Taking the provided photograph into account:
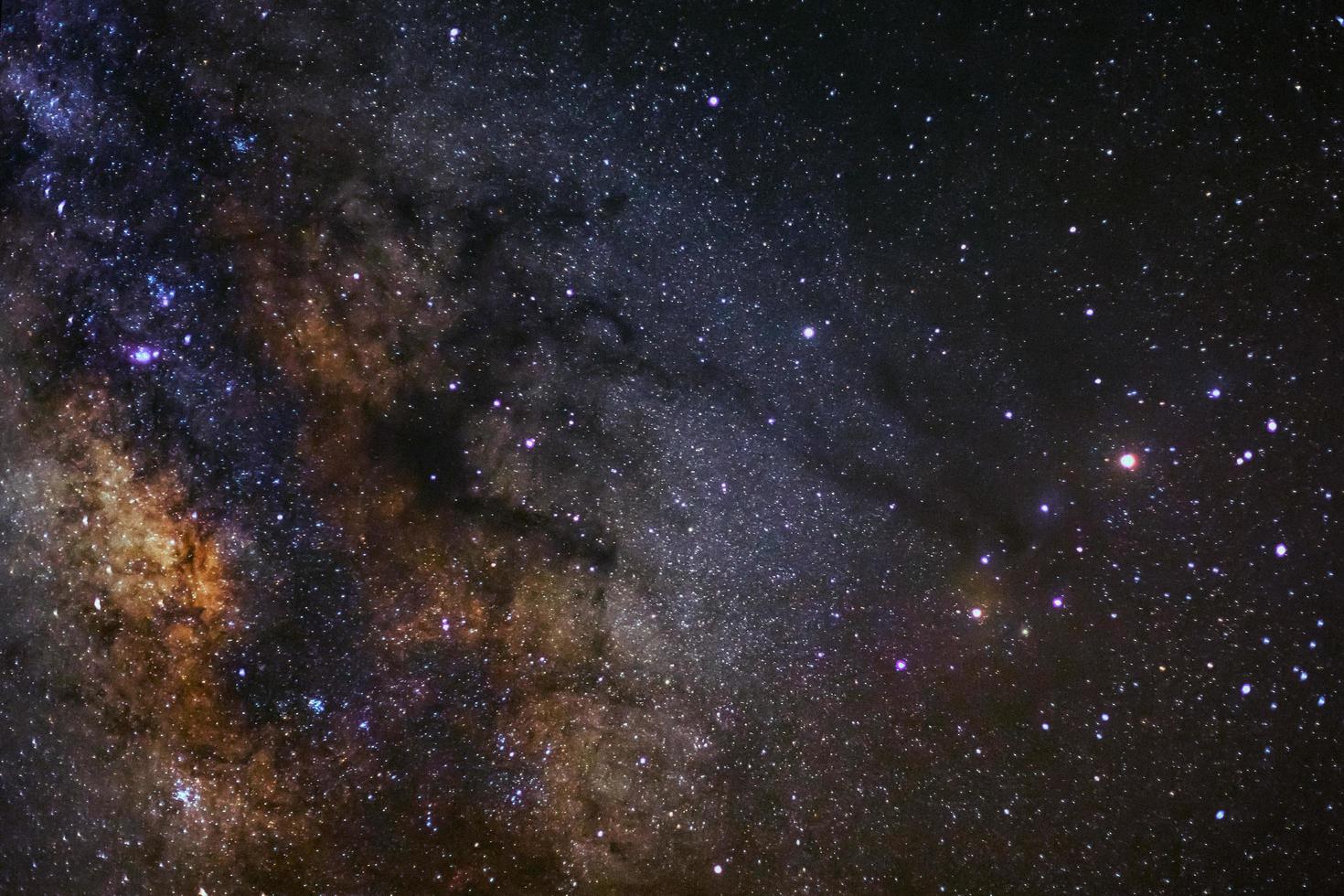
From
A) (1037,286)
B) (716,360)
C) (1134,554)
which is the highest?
(1037,286)

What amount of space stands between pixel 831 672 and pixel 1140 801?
0.83 m

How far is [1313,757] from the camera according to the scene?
1.52 m

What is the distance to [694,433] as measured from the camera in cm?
164

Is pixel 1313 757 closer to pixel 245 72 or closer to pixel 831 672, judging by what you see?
pixel 831 672

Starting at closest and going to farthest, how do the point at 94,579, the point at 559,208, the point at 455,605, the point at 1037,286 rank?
the point at 1037,286
the point at 559,208
the point at 455,605
the point at 94,579

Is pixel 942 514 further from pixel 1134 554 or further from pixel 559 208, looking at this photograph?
pixel 559 208

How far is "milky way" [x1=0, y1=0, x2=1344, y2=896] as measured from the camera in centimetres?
147

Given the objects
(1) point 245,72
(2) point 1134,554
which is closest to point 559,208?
(1) point 245,72

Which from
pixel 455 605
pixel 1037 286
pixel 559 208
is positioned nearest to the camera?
pixel 1037 286

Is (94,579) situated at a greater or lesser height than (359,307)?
lesser

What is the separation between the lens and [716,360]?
162 cm

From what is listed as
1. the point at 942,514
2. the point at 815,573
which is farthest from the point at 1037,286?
the point at 815,573

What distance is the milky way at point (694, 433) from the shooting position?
147 centimetres

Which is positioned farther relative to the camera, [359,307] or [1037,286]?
[359,307]
